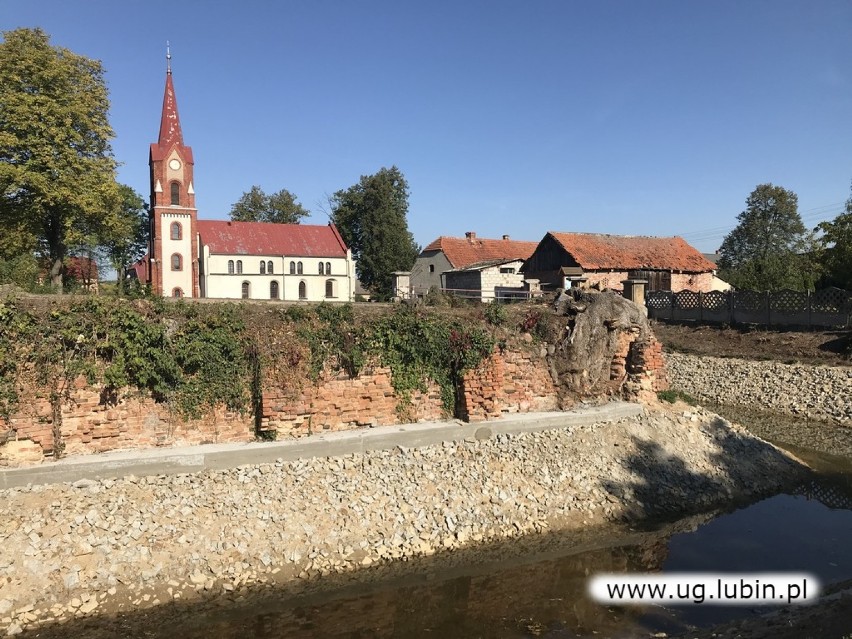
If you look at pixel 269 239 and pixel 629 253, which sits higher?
pixel 269 239

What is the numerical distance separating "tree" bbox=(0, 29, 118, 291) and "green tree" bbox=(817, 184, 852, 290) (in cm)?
3420

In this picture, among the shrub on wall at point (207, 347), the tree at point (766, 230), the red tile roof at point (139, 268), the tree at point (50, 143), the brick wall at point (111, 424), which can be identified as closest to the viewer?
the brick wall at point (111, 424)

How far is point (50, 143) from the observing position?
24156 mm

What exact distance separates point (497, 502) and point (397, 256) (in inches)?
1726

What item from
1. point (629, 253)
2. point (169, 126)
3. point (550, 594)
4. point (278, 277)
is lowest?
point (550, 594)

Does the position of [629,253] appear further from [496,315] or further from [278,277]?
[278,277]

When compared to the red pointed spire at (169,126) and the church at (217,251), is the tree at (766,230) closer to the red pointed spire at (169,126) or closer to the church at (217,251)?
the church at (217,251)

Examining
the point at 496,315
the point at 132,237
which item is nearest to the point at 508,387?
the point at 496,315

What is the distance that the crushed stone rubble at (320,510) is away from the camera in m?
7.79

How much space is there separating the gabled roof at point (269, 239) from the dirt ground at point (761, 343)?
29621 mm

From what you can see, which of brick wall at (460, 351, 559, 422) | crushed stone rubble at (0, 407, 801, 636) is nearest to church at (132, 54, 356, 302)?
brick wall at (460, 351, 559, 422)

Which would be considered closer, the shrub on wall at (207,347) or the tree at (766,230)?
the shrub on wall at (207,347)

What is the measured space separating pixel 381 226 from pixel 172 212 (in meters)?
18.0

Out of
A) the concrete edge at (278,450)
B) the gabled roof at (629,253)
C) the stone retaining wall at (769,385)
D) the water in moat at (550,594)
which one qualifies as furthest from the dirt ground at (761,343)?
the concrete edge at (278,450)
